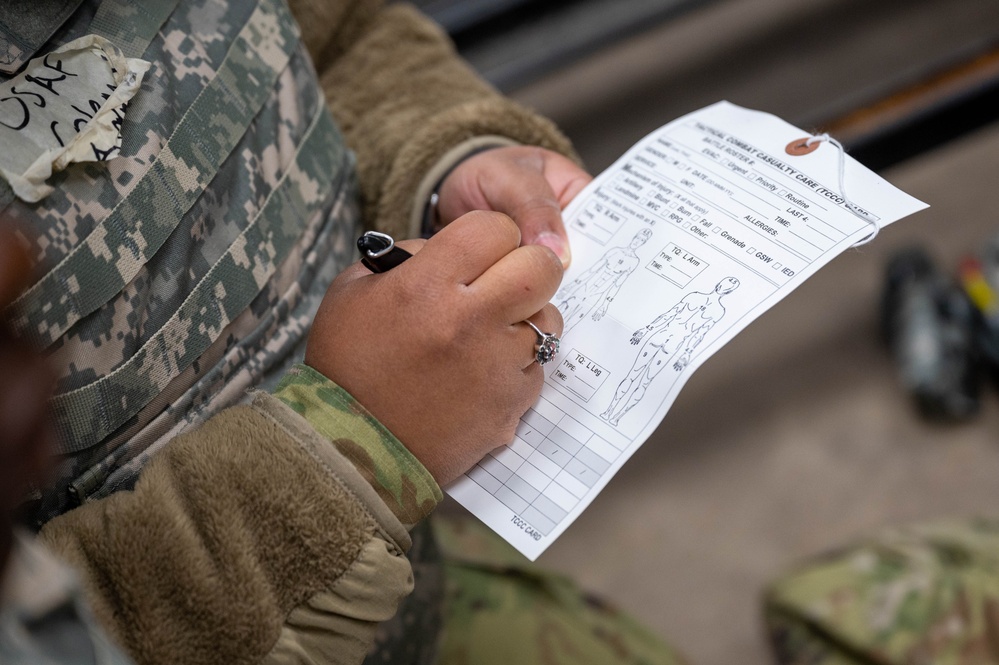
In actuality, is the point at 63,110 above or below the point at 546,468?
above

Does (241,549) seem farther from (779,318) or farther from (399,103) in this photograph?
(779,318)

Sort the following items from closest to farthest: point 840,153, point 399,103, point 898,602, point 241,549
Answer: point 241,549, point 840,153, point 399,103, point 898,602

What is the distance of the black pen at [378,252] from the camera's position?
1.54ft

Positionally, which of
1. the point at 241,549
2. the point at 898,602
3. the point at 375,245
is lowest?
the point at 898,602

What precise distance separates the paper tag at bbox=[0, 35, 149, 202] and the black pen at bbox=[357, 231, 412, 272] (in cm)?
15

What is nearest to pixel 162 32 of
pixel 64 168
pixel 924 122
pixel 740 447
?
pixel 64 168

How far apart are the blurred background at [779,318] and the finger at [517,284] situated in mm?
774

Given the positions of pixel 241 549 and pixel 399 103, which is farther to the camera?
pixel 399 103

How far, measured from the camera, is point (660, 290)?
507 mm

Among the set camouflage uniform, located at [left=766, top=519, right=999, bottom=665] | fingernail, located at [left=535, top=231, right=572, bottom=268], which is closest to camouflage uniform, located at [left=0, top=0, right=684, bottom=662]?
fingernail, located at [left=535, top=231, right=572, bottom=268]

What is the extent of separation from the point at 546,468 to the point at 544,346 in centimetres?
7

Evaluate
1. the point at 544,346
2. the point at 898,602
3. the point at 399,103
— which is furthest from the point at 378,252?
the point at 898,602

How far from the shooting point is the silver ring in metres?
0.48

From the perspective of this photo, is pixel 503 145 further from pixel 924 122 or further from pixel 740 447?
pixel 924 122
